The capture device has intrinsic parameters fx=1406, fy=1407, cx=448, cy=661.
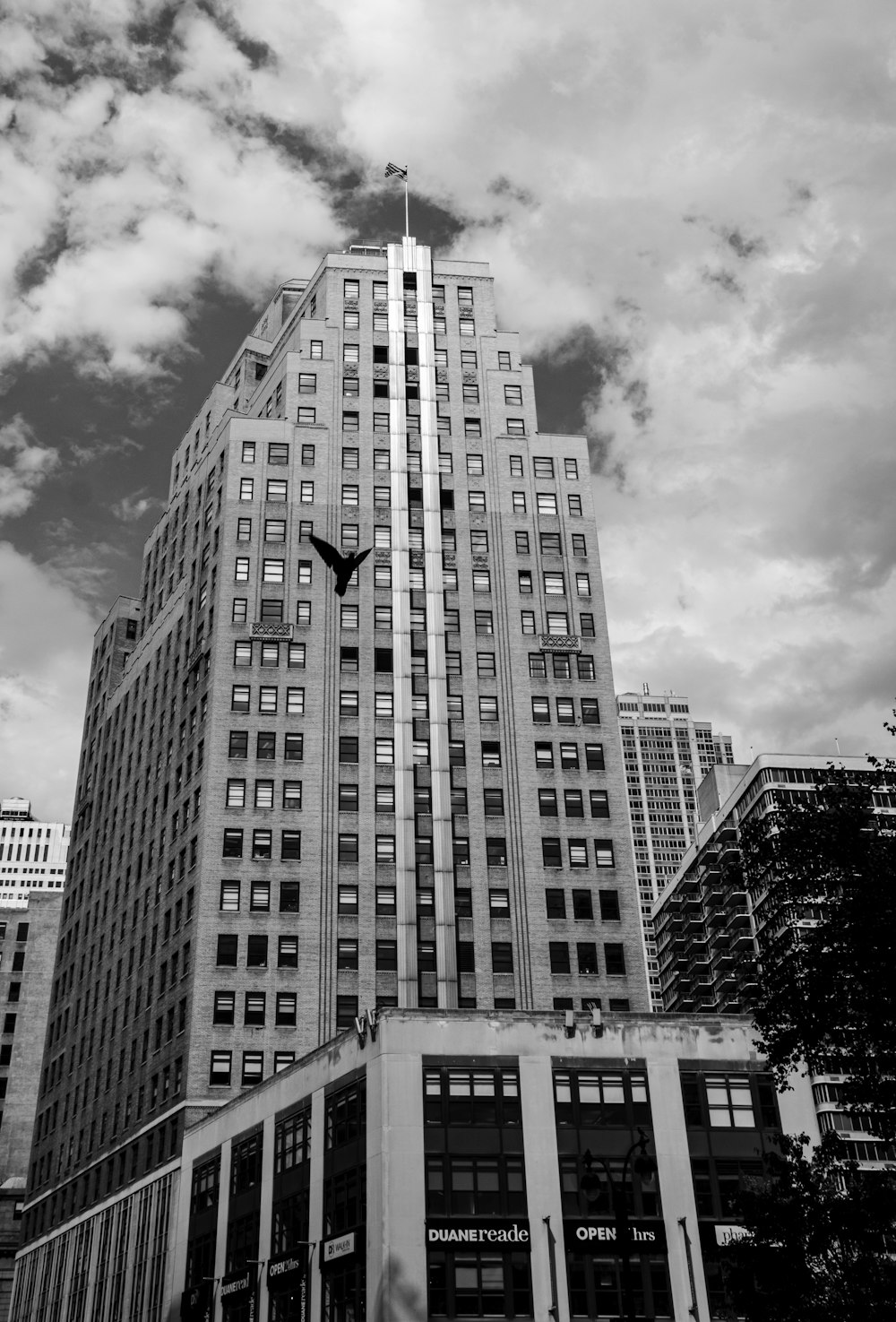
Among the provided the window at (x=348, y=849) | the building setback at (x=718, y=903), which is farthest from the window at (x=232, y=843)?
the building setback at (x=718, y=903)

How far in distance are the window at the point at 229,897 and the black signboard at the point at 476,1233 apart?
34.7 metres

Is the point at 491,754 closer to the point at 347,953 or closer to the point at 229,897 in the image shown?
the point at 347,953

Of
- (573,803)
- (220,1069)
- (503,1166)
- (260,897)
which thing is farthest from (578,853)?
(503,1166)

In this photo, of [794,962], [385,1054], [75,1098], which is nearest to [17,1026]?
[75,1098]

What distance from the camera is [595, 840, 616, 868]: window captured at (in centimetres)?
9294

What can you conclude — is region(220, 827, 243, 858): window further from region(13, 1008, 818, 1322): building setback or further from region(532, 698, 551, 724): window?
region(13, 1008, 818, 1322): building setback

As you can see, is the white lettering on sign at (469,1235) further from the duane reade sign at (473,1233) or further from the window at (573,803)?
the window at (573,803)

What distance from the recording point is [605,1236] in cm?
5869

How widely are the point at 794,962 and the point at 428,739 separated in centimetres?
5634

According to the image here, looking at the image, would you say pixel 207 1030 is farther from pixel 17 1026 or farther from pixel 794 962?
pixel 17 1026

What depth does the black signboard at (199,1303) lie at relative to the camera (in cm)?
7225

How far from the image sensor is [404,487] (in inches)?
4190

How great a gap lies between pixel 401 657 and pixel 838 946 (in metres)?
62.3

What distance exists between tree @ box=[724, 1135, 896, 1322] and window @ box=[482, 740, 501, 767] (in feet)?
159
